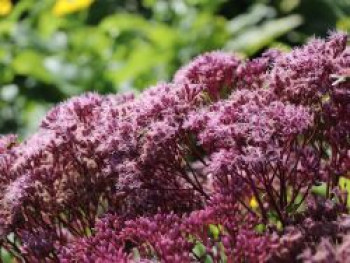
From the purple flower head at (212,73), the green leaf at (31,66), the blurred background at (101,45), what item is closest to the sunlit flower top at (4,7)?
the blurred background at (101,45)

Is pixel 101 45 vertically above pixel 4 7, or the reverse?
pixel 4 7

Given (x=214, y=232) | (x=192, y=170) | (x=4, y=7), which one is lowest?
(x=214, y=232)

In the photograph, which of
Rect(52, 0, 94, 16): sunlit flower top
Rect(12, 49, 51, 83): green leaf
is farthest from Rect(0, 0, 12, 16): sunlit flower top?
Rect(12, 49, 51, 83): green leaf

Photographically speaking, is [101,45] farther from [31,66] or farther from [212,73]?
[212,73]

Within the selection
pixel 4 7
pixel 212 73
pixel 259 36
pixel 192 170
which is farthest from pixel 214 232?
pixel 4 7

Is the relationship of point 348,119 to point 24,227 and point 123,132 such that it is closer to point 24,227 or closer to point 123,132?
point 123,132

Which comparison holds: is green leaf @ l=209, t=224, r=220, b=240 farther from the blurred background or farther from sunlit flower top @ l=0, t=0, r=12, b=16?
sunlit flower top @ l=0, t=0, r=12, b=16

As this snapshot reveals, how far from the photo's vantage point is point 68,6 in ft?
24.9

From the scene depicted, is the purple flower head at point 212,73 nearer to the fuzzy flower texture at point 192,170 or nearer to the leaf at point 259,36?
the fuzzy flower texture at point 192,170

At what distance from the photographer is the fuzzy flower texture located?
1705 mm

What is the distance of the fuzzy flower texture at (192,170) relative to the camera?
1.71 metres

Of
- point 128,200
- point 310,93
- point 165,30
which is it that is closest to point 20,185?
point 128,200

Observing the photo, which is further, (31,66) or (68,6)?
(68,6)

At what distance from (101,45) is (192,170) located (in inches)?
192
